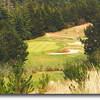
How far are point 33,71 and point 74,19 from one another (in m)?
3.23

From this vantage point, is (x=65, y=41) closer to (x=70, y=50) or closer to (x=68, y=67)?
(x=70, y=50)

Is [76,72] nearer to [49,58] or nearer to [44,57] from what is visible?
[49,58]

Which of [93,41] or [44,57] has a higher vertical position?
[93,41]

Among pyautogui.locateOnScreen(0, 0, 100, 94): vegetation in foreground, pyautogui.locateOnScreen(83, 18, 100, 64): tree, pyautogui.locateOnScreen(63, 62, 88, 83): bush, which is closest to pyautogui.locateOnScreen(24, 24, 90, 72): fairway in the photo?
pyautogui.locateOnScreen(0, 0, 100, 94): vegetation in foreground

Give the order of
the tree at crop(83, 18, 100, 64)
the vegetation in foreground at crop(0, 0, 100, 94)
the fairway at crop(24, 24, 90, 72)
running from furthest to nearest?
1. the tree at crop(83, 18, 100, 64)
2. the fairway at crop(24, 24, 90, 72)
3. the vegetation in foreground at crop(0, 0, 100, 94)

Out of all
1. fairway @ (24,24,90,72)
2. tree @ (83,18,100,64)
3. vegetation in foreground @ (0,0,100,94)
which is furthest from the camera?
tree @ (83,18,100,64)

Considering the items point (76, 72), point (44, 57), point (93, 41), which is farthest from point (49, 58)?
point (76, 72)

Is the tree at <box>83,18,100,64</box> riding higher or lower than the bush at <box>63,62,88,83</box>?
lower

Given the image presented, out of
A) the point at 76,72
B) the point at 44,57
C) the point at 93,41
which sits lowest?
the point at 44,57

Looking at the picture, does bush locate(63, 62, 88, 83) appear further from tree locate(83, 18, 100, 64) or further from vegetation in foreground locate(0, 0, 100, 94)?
tree locate(83, 18, 100, 64)

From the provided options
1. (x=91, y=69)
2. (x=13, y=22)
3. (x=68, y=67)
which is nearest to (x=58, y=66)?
(x=68, y=67)

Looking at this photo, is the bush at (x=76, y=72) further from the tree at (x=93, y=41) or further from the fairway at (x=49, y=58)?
the tree at (x=93, y=41)

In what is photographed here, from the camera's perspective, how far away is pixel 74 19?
335 inches

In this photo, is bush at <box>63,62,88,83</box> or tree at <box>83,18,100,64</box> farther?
tree at <box>83,18,100,64</box>
